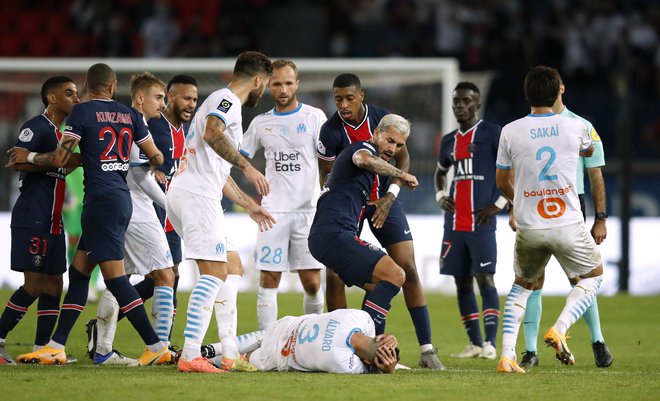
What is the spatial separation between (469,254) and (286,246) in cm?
196

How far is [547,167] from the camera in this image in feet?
25.0

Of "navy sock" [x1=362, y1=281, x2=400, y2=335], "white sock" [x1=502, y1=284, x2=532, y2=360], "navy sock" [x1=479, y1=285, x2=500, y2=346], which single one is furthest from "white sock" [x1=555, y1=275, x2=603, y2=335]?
"navy sock" [x1=479, y1=285, x2=500, y2=346]

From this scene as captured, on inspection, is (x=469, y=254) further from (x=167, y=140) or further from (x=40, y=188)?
(x=40, y=188)

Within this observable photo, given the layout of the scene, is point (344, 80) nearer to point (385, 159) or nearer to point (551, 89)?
point (385, 159)

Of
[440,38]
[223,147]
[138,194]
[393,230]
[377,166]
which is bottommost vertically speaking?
[393,230]

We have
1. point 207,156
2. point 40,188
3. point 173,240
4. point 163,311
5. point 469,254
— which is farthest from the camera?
point 469,254

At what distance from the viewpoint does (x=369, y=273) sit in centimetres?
766

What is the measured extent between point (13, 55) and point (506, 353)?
18312mm

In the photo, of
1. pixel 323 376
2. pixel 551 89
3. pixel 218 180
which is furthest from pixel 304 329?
pixel 551 89

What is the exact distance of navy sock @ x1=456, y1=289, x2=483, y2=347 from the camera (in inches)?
379

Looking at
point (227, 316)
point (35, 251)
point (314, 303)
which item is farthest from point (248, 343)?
point (35, 251)

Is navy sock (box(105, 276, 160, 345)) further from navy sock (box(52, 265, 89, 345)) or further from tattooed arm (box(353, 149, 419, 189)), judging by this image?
tattooed arm (box(353, 149, 419, 189))

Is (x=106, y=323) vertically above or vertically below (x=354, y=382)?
above

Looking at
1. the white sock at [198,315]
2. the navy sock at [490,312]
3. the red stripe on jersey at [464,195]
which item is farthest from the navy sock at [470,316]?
the white sock at [198,315]
